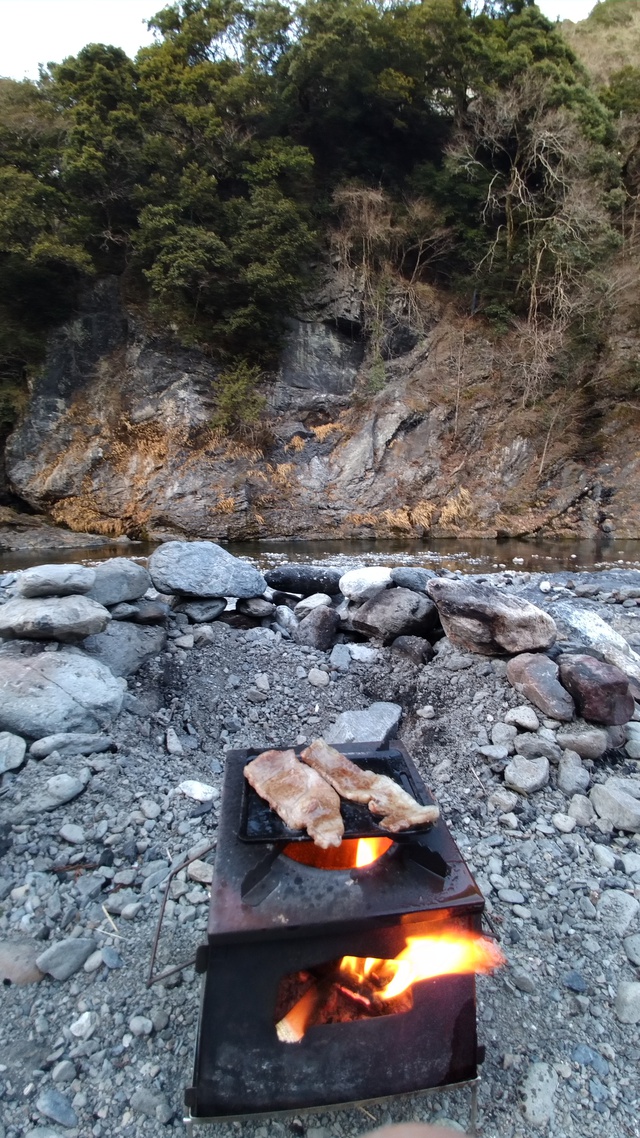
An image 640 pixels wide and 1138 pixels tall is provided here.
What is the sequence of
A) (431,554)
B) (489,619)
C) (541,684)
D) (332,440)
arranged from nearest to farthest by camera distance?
(541,684), (489,619), (431,554), (332,440)

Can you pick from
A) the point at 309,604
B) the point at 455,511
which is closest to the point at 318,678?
the point at 309,604

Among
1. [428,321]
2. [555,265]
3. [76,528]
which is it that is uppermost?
[555,265]

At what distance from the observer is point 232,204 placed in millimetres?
14008

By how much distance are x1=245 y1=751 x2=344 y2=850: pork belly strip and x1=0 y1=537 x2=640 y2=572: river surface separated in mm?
8597

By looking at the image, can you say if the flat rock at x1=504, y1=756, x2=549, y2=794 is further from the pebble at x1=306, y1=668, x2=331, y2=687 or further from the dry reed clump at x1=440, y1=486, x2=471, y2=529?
the dry reed clump at x1=440, y1=486, x2=471, y2=529

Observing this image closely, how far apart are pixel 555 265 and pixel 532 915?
57.0ft

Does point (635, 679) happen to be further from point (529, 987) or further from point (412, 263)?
point (412, 263)

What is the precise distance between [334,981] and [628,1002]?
963 millimetres

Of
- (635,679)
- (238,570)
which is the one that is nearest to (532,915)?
(635,679)

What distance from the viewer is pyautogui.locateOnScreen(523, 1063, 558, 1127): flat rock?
1.38 meters

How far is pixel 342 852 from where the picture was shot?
58.8 inches

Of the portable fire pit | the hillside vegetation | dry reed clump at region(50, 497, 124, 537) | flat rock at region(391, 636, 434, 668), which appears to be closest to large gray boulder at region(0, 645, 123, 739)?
the portable fire pit

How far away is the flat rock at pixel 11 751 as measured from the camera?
2551 mm

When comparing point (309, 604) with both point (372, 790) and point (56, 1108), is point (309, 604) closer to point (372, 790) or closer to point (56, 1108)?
point (372, 790)
